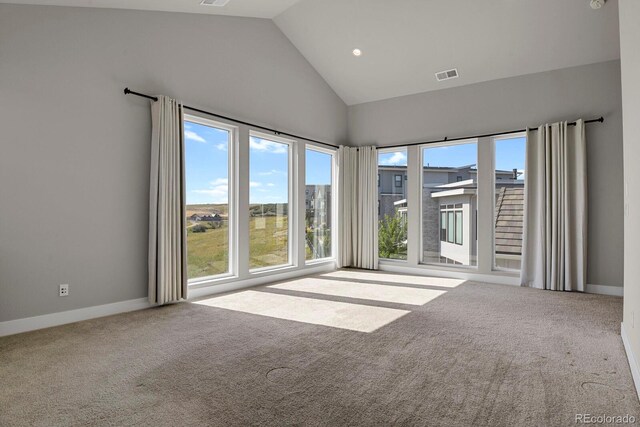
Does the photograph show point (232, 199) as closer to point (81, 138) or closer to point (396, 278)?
point (81, 138)

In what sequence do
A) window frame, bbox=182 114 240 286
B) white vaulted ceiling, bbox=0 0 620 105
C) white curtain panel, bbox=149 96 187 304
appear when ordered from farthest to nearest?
window frame, bbox=182 114 240 286, white vaulted ceiling, bbox=0 0 620 105, white curtain panel, bbox=149 96 187 304

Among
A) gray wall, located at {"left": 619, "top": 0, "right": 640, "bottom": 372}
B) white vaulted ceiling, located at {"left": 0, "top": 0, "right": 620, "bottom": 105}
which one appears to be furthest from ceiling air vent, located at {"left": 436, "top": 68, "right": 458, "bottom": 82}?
gray wall, located at {"left": 619, "top": 0, "right": 640, "bottom": 372}

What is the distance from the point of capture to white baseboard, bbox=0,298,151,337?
307 cm

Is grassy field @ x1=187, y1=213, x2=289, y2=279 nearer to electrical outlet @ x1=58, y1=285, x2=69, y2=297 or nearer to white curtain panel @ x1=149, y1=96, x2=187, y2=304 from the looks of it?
white curtain panel @ x1=149, y1=96, x2=187, y2=304

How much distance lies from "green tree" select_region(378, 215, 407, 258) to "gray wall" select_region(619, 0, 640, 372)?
3700 mm

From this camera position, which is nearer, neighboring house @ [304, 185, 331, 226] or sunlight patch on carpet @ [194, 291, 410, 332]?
sunlight patch on carpet @ [194, 291, 410, 332]

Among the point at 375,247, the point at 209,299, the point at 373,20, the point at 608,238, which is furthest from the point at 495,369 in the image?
the point at 373,20

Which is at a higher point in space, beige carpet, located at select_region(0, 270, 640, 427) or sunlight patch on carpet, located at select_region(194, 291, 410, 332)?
sunlight patch on carpet, located at select_region(194, 291, 410, 332)

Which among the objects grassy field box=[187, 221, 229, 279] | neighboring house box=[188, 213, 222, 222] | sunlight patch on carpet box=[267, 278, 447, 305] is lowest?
sunlight patch on carpet box=[267, 278, 447, 305]

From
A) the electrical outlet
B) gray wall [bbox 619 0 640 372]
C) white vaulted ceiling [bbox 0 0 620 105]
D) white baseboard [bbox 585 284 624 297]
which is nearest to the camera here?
gray wall [bbox 619 0 640 372]

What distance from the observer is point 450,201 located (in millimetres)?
6043

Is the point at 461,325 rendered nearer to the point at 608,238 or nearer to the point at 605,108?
the point at 608,238

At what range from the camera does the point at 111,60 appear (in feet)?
12.0

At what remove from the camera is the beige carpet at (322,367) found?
188cm
